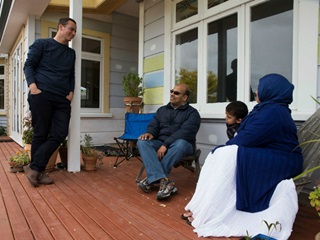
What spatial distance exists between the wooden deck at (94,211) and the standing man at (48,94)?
0.99 ft

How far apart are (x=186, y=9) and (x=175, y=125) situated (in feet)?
5.59

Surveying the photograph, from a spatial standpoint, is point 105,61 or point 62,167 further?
point 105,61

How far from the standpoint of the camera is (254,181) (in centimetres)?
164

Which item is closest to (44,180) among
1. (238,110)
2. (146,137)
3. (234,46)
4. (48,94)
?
(48,94)

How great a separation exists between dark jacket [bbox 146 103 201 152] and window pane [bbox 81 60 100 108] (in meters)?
2.99

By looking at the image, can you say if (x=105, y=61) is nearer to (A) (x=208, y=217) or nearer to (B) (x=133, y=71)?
(B) (x=133, y=71)

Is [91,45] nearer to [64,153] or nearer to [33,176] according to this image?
[64,153]

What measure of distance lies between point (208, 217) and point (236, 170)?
0.34 meters

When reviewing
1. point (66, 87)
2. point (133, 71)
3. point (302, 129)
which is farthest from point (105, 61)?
point (302, 129)

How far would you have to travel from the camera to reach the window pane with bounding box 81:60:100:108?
546 centimetres

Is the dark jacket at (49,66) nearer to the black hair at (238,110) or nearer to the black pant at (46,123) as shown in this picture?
the black pant at (46,123)

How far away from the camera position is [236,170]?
1639 millimetres

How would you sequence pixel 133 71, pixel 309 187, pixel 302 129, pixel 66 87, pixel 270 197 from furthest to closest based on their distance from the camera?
1. pixel 133 71
2. pixel 66 87
3. pixel 309 187
4. pixel 302 129
5. pixel 270 197

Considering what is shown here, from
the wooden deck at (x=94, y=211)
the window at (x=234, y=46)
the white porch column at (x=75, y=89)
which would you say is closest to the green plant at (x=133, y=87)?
the window at (x=234, y=46)
